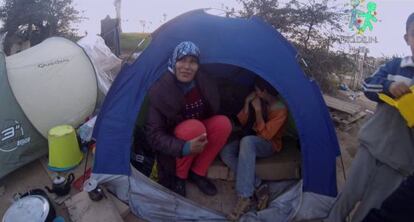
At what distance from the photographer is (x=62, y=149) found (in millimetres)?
2898

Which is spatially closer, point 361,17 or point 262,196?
point 262,196

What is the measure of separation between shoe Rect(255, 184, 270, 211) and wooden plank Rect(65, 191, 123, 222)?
0.97 m

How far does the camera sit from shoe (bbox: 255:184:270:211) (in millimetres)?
2391

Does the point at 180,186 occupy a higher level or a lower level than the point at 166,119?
lower

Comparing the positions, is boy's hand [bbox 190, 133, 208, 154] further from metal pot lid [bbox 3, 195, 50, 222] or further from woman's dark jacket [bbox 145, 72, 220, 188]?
metal pot lid [bbox 3, 195, 50, 222]

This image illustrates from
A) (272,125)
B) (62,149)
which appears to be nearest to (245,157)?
(272,125)

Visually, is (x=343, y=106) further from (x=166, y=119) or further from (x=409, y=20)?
(x=166, y=119)

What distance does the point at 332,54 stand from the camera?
4.98 m

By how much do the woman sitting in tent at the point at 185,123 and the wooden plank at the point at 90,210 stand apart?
412mm

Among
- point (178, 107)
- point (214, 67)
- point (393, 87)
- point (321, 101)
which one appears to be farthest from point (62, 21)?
point (393, 87)

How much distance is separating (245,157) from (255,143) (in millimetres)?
136

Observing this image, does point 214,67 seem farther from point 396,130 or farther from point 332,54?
point 332,54

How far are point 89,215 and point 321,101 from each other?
1.77m

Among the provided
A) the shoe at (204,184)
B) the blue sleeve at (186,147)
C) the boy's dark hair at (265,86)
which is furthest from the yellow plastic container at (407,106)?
the shoe at (204,184)
